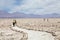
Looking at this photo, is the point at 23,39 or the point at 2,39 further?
the point at 2,39

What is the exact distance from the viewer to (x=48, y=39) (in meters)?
22.3

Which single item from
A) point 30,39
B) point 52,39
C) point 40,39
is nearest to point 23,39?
point 30,39

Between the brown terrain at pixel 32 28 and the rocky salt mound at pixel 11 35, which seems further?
the brown terrain at pixel 32 28

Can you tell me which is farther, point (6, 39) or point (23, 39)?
point (6, 39)

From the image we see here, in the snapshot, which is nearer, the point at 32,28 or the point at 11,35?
the point at 11,35

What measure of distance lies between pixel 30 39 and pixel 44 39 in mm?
1918

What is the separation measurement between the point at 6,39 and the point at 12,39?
3.39 feet

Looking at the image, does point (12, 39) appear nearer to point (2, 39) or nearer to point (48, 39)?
point (2, 39)

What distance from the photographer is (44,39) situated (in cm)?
2231

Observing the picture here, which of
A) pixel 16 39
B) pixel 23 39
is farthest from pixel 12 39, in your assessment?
pixel 23 39

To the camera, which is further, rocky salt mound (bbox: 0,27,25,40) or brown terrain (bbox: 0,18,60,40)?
brown terrain (bbox: 0,18,60,40)

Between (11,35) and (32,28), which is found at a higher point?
(11,35)

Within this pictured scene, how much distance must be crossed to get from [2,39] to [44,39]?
5528 millimetres

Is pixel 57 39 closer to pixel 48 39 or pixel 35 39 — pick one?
pixel 48 39
